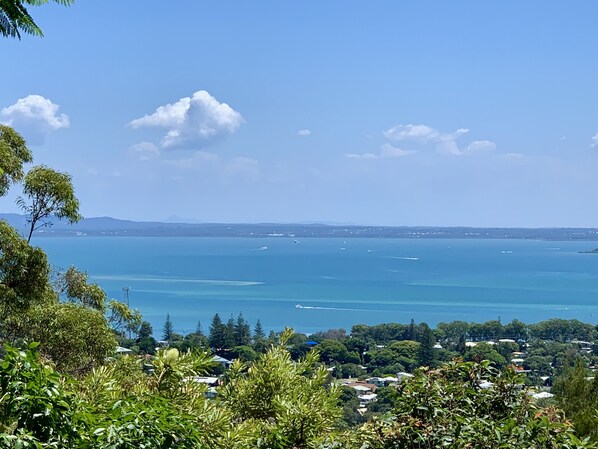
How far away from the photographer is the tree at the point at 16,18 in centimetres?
226

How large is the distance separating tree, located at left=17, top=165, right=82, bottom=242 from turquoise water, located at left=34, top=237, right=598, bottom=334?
36.4 m

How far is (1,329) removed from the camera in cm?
634

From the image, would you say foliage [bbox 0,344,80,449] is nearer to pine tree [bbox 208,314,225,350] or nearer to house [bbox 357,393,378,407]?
house [bbox 357,393,378,407]

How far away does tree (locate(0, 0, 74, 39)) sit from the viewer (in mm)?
2259

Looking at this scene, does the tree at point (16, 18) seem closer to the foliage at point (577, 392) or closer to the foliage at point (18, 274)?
the foliage at point (18, 274)

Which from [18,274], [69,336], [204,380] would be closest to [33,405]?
[204,380]

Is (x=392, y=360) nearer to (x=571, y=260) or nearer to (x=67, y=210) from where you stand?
(x=67, y=210)

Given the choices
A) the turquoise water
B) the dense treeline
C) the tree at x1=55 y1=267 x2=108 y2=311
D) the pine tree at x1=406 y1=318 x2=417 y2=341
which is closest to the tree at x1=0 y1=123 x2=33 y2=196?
the tree at x1=55 y1=267 x2=108 y2=311

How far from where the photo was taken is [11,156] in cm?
563

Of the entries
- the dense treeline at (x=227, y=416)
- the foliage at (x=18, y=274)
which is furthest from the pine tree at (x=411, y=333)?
the dense treeline at (x=227, y=416)

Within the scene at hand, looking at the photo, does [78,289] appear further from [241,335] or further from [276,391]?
[241,335]

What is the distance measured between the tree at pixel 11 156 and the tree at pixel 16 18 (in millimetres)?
3319

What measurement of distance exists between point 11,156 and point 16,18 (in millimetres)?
3653

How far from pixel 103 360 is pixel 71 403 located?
4510 millimetres
